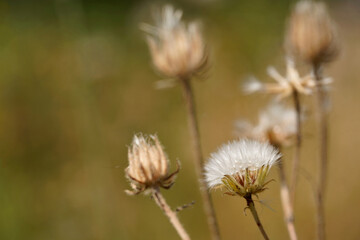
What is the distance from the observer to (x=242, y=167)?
653mm

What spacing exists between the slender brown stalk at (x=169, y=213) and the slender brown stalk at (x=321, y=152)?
10.9 inches

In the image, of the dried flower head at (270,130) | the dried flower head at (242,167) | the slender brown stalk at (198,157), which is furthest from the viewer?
the dried flower head at (270,130)

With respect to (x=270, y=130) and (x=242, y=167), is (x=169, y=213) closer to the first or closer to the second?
(x=242, y=167)

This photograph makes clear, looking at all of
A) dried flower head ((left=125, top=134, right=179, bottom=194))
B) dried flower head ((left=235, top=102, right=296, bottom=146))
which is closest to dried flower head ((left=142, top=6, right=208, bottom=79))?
dried flower head ((left=235, top=102, right=296, bottom=146))

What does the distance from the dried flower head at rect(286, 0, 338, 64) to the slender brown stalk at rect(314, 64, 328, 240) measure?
0.03 meters

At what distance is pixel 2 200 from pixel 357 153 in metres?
1.52

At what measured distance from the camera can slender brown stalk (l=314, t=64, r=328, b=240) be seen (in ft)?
2.87

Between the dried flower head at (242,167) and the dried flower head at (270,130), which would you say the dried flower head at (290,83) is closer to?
the dried flower head at (270,130)

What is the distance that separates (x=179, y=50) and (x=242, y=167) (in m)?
0.40

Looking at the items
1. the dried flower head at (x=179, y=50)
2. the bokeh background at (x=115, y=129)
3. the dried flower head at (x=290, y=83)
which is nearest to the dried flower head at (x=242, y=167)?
the dried flower head at (x=290, y=83)

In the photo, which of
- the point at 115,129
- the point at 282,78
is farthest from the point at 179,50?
the point at 115,129

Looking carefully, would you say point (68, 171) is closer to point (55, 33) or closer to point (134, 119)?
point (134, 119)

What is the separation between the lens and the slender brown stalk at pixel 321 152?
2.87ft

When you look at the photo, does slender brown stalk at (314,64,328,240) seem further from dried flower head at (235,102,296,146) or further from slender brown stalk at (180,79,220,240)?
slender brown stalk at (180,79,220,240)
